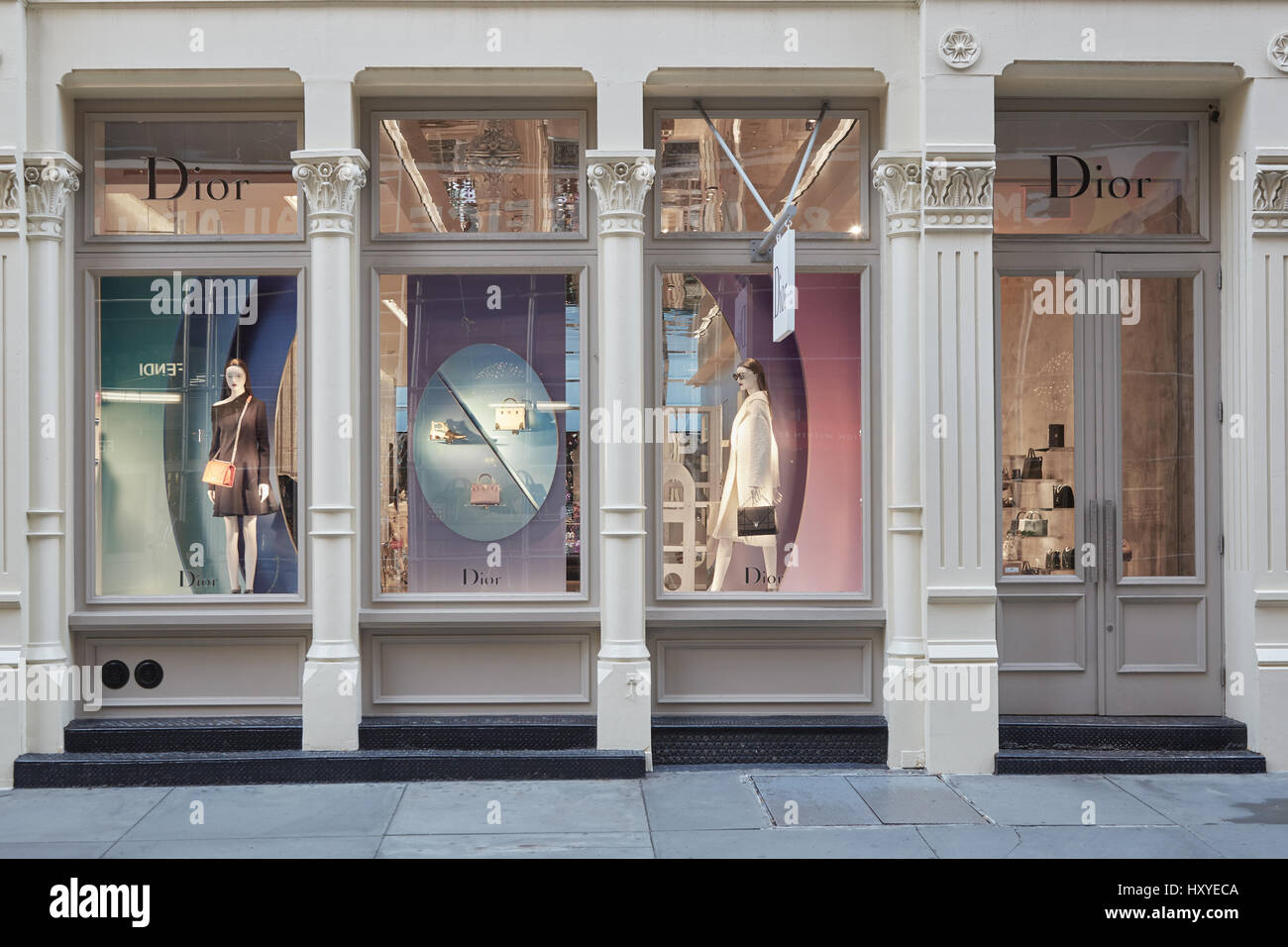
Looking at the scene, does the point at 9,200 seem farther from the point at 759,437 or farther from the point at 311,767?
the point at 759,437

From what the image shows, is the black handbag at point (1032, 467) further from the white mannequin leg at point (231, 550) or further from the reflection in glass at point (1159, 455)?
the white mannequin leg at point (231, 550)

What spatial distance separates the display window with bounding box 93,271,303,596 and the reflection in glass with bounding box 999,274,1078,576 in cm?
528

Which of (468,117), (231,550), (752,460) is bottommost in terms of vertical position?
(231,550)

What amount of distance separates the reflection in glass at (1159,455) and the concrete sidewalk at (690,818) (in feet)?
5.50

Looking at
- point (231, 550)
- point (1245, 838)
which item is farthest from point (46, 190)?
point (1245, 838)

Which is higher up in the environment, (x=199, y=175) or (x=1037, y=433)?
(x=199, y=175)

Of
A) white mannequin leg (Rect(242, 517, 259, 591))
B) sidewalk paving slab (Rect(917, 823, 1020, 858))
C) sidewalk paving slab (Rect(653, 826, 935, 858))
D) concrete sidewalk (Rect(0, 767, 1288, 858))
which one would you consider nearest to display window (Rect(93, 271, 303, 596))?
white mannequin leg (Rect(242, 517, 259, 591))

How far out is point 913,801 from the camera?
7.75 meters

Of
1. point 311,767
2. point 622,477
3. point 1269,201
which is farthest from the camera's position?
point 622,477

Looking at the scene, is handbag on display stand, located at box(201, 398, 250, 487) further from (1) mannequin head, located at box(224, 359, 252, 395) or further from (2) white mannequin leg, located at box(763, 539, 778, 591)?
(2) white mannequin leg, located at box(763, 539, 778, 591)

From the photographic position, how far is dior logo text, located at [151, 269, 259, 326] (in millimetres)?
8938

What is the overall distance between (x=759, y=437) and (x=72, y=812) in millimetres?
5251

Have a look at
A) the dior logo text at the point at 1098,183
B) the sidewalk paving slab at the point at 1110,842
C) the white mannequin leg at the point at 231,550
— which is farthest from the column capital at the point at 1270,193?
the white mannequin leg at the point at 231,550

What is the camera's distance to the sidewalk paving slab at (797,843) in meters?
6.74
